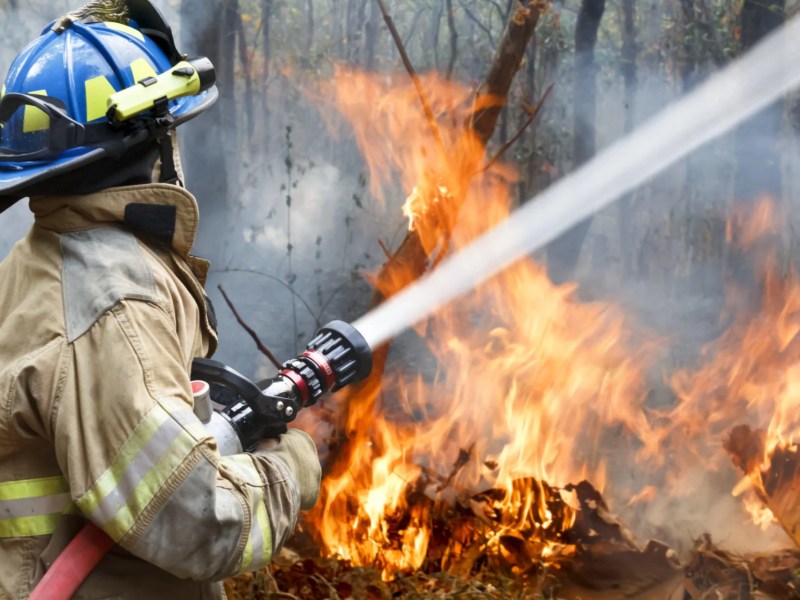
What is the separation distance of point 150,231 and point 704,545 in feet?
11.3

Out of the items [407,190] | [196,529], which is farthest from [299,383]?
[407,190]

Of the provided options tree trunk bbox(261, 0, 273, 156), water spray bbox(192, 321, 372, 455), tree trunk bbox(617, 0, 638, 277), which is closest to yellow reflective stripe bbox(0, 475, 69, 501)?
water spray bbox(192, 321, 372, 455)

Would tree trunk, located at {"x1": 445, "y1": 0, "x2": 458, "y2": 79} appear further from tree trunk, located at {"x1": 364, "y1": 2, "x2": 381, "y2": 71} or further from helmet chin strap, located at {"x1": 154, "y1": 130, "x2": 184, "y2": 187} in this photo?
helmet chin strap, located at {"x1": 154, "y1": 130, "x2": 184, "y2": 187}

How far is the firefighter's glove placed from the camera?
88.0 inches

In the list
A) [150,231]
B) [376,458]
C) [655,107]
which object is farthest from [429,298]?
[150,231]

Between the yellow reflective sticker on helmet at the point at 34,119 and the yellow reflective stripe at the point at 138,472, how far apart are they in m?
0.76

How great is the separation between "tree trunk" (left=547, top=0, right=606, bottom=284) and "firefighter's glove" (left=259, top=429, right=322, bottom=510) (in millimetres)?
4580

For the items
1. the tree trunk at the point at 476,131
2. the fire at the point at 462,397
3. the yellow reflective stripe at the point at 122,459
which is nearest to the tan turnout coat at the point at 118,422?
the yellow reflective stripe at the point at 122,459

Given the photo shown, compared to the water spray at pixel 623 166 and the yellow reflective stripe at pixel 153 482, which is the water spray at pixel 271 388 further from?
the water spray at pixel 623 166

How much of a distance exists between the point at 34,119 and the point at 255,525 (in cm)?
107

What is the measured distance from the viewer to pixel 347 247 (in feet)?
21.6

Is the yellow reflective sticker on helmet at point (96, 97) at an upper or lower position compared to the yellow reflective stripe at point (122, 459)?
upper

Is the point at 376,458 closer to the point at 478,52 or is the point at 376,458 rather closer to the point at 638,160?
the point at 478,52

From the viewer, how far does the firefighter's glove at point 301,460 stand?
2.24m
